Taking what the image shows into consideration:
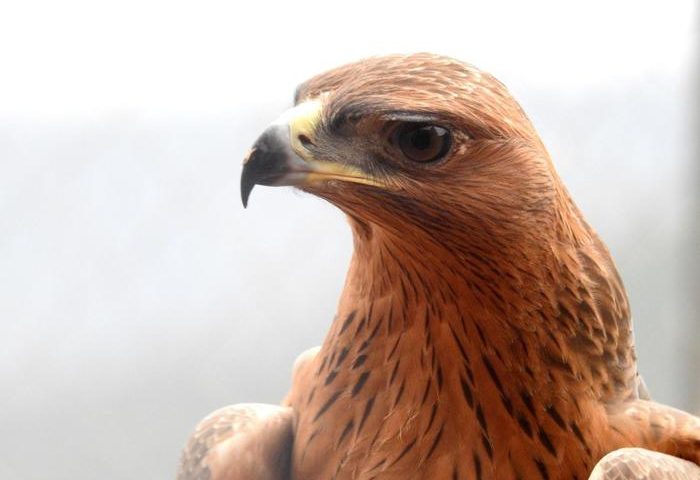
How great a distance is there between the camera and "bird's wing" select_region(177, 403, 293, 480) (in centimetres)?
102

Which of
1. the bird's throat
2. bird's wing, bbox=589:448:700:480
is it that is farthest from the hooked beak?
bird's wing, bbox=589:448:700:480

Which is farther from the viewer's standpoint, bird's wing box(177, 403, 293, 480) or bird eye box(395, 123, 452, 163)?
bird's wing box(177, 403, 293, 480)

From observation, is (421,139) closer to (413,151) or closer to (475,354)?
(413,151)

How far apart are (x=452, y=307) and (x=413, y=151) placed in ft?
0.54

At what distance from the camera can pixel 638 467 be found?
858 mm

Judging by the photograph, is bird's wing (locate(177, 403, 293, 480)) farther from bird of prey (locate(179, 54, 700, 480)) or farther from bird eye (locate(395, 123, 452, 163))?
bird eye (locate(395, 123, 452, 163))

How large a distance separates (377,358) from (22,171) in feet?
2.07

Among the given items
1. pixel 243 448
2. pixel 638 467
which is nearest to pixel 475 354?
pixel 638 467

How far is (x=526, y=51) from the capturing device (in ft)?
4.78

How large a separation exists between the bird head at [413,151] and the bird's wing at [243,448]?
1.01ft

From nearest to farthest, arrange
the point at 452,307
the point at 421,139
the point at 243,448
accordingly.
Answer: the point at 421,139 < the point at 452,307 < the point at 243,448

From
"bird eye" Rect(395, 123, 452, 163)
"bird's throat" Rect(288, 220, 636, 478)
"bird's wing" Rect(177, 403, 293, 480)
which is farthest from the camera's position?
"bird's wing" Rect(177, 403, 293, 480)

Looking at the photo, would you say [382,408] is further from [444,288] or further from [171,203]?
[171,203]

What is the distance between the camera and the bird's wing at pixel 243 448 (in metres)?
1.02
